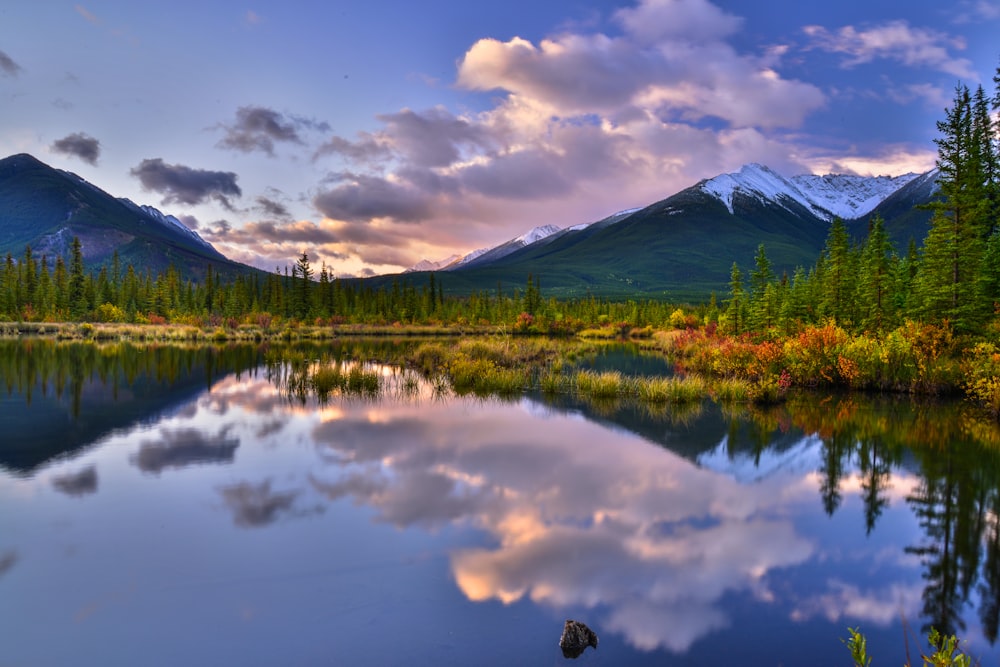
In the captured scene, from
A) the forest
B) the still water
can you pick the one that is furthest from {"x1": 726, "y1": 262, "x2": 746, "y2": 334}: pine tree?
the still water

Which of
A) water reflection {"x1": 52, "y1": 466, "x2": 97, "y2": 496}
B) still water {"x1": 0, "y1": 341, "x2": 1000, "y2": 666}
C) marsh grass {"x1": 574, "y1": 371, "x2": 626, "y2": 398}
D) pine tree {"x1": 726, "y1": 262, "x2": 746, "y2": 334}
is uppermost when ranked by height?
pine tree {"x1": 726, "y1": 262, "x2": 746, "y2": 334}

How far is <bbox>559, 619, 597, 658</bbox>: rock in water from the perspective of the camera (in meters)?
6.12

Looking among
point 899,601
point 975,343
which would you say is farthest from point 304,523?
point 975,343

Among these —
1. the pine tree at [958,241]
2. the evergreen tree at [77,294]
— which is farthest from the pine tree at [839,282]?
the evergreen tree at [77,294]

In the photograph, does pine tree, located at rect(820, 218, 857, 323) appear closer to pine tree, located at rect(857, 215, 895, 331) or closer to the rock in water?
pine tree, located at rect(857, 215, 895, 331)

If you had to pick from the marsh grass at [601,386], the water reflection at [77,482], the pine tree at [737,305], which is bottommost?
the water reflection at [77,482]

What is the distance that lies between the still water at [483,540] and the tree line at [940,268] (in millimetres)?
9940

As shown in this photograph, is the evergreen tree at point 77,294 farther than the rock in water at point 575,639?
Yes

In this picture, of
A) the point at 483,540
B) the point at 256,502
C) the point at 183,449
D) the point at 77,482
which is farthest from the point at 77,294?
the point at 483,540

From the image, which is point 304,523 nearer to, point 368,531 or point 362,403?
point 368,531

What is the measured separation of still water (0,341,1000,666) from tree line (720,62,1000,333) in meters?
9.94

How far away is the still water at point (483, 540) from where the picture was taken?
6.41 m

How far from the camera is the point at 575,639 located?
618 cm

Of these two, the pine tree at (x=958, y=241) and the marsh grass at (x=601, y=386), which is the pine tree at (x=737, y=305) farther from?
the marsh grass at (x=601, y=386)
